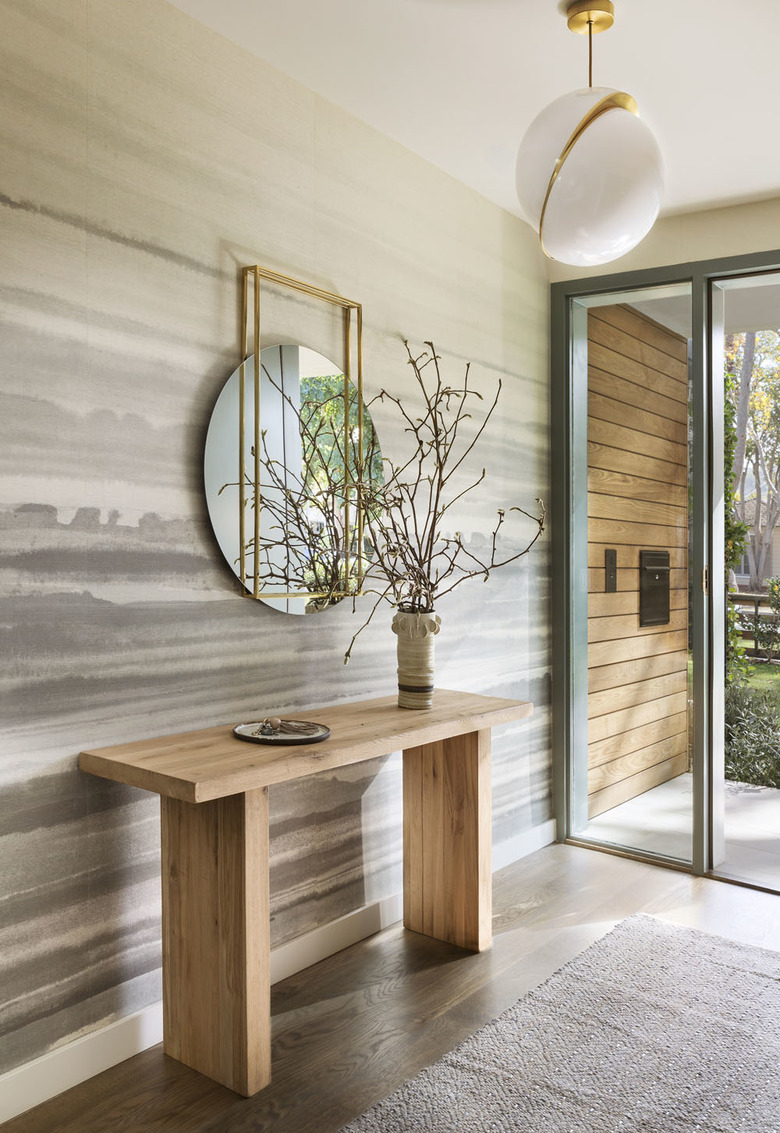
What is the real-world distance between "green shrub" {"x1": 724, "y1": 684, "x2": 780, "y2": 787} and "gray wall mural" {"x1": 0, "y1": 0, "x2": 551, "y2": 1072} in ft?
4.75

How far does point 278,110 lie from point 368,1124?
8.54 feet

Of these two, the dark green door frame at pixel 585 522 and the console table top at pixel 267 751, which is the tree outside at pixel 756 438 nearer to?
the dark green door frame at pixel 585 522

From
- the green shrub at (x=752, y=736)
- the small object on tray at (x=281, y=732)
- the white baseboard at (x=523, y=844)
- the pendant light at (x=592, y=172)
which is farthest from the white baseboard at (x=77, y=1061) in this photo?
the green shrub at (x=752, y=736)

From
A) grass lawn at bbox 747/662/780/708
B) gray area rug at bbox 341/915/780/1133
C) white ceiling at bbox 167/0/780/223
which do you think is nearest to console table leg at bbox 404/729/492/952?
gray area rug at bbox 341/915/780/1133

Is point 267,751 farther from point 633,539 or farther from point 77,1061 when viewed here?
point 633,539

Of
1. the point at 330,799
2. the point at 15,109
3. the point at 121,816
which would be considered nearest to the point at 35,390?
the point at 15,109

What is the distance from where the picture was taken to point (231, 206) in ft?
7.89

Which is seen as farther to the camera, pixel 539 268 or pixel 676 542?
pixel 539 268

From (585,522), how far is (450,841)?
158cm

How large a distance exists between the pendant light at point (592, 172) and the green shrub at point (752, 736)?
81.6 inches

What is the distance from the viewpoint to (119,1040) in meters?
2.10

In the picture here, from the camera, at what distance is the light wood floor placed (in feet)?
6.33

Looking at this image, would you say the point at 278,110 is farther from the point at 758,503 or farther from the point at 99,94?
the point at 758,503

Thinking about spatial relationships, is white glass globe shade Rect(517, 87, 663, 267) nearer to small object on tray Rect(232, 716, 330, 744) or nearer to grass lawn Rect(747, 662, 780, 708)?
small object on tray Rect(232, 716, 330, 744)
